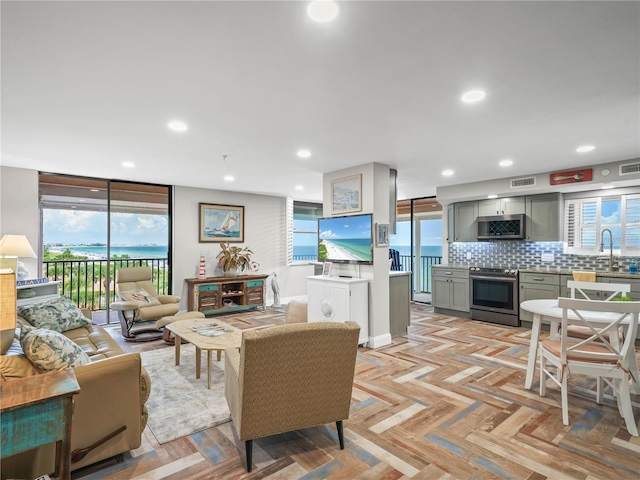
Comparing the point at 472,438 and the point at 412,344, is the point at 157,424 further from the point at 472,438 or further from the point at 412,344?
the point at 412,344

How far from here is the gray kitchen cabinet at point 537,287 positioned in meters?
5.05

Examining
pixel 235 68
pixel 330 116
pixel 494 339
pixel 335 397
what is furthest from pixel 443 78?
pixel 494 339

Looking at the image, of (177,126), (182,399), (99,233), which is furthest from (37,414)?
(99,233)

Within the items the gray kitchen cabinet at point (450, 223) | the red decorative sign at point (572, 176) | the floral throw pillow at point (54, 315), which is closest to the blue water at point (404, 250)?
the gray kitchen cabinet at point (450, 223)

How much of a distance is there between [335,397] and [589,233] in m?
5.14

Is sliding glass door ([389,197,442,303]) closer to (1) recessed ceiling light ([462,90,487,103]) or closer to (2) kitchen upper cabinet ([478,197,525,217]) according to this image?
(2) kitchen upper cabinet ([478,197,525,217])

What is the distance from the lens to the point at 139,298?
16.0 feet

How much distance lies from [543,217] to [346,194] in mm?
3235

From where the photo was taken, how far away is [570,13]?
1.58m

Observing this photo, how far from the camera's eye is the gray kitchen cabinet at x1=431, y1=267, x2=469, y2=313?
19.8 feet

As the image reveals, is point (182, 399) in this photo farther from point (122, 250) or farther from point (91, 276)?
point (91, 276)

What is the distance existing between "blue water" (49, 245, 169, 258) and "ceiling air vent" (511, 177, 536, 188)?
19.6 feet

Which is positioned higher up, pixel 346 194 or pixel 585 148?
pixel 585 148

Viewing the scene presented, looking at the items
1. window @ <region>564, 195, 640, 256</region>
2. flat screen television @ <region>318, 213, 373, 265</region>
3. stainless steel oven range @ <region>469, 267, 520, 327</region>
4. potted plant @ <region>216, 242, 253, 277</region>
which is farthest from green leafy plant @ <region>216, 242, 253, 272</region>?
window @ <region>564, 195, 640, 256</region>
